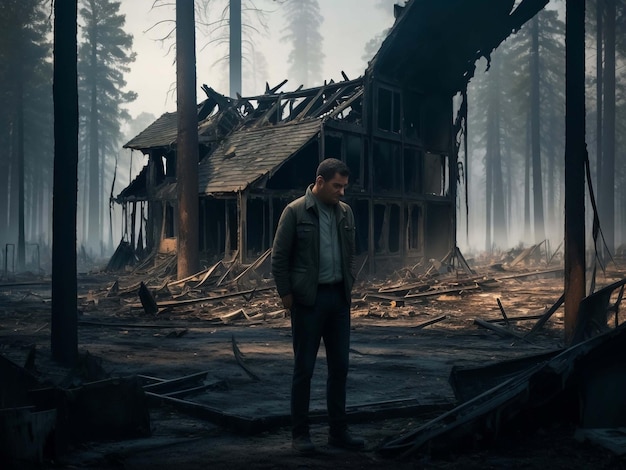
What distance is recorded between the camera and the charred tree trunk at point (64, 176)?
832 centimetres

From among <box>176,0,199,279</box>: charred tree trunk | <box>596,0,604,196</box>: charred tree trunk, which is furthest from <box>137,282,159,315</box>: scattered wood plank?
<box>596,0,604,196</box>: charred tree trunk

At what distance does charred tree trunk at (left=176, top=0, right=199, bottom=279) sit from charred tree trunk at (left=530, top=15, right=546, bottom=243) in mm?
24928

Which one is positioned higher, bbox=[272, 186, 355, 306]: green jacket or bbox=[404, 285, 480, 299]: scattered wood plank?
bbox=[272, 186, 355, 306]: green jacket

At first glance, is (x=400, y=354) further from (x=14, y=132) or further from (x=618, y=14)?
(x=14, y=132)

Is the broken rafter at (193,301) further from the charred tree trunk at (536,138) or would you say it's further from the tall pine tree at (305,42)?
the tall pine tree at (305,42)

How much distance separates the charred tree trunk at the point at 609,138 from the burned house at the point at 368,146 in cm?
1254

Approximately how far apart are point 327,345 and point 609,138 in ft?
111

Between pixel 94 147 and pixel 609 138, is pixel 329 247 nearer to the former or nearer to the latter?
pixel 609 138

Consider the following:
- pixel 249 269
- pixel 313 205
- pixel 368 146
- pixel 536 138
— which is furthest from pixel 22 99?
pixel 313 205

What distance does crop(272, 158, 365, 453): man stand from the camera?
5.13 metres

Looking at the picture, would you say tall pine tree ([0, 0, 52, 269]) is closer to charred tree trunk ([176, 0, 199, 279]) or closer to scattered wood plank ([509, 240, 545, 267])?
charred tree trunk ([176, 0, 199, 279])

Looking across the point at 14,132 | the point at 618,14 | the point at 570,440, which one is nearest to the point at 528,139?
the point at 618,14

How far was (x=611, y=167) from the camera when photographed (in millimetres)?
34812

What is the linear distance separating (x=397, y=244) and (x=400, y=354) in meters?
15.8
